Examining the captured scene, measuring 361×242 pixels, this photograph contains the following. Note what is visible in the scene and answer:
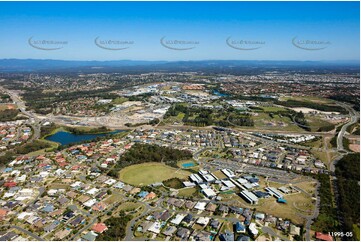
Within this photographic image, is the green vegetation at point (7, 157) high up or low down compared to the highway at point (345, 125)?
down

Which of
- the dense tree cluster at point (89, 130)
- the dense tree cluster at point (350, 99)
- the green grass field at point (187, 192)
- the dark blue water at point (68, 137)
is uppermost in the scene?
the dense tree cluster at point (350, 99)

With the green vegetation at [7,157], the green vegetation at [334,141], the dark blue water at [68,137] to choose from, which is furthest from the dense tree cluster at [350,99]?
the green vegetation at [7,157]

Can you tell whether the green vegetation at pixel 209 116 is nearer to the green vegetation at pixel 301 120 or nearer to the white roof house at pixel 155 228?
the green vegetation at pixel 301 120

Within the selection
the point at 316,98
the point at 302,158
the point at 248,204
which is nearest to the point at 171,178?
the point at 248,204

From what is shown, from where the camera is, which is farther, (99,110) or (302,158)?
(99,110)

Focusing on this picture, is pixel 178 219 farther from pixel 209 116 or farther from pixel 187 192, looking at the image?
pixel 209 116

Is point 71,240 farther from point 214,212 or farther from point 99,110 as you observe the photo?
point 99,110
